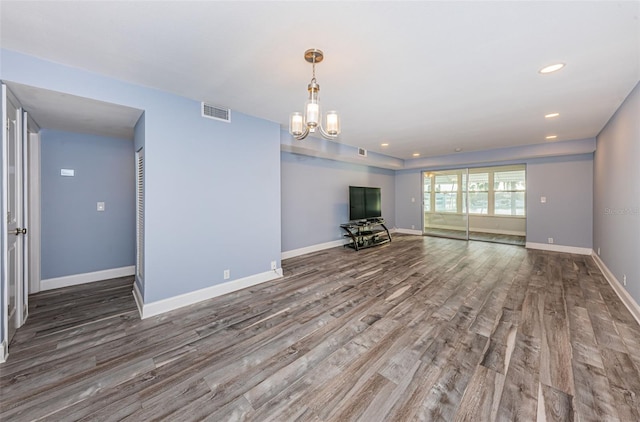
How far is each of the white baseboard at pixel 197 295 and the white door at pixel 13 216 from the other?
99cm

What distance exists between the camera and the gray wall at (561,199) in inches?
213

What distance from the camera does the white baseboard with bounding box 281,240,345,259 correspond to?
5.36 m

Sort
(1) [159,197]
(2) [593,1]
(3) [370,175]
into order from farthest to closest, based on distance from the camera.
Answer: (3) [370,175] → (1) [159,197] → (2) [593,1]

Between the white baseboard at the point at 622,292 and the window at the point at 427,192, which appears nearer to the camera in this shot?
the white baseboard at the point at 622,292

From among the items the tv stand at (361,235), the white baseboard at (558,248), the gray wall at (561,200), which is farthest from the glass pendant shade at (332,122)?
the white baseboard at (558,248)

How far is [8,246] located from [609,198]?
7.28 m

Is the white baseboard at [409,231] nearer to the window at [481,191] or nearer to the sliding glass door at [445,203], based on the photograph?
the sliding glass door at [445,203]

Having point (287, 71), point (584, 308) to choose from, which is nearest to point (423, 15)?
point (287, 71)

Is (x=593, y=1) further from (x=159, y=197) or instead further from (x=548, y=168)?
(x=548, y=168)

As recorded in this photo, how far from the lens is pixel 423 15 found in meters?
1.66

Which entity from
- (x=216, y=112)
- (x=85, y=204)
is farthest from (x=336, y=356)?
(x=85, y=204)

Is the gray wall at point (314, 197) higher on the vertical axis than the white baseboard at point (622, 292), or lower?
higher

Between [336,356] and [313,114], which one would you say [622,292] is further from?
[313,114]

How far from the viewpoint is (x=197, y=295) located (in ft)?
10.3
